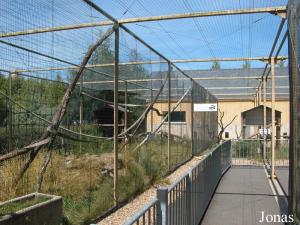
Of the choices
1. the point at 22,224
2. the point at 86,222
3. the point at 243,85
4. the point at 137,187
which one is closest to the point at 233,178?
the point at 137,187

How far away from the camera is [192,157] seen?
656 inches

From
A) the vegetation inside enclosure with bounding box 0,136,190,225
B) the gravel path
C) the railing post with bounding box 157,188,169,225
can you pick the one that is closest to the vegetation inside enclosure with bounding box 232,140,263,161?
the vegetation inside enclosure with bounding box 0,136,190,225

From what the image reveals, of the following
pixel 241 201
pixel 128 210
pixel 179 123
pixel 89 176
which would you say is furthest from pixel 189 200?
pixel 179 123

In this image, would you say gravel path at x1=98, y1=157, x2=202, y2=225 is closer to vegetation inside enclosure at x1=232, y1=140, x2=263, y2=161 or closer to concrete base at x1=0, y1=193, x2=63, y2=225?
concrete base at x1=0, y1=193, x2=63, y2=225

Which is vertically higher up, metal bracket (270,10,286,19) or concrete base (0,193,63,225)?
metal bracket (270,10,286,19)

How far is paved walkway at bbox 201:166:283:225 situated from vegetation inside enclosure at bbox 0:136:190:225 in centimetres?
164

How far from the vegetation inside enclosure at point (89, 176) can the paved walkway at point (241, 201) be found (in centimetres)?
164

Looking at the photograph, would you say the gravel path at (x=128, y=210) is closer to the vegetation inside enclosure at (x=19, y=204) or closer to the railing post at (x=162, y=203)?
the vegetation inside enclosure at (x=19, y=204)

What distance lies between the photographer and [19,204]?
5418mm

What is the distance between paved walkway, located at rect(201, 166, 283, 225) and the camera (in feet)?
23.0

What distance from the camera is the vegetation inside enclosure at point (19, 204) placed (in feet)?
16.4

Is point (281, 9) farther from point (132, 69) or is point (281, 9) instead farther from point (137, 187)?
point (137, 187)

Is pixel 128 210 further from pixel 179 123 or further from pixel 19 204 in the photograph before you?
pixel 179 123

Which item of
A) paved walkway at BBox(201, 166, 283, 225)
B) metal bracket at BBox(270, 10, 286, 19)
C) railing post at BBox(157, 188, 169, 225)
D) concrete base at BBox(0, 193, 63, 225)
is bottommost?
paved walkway at BBox(201, 166, 283, 225)
